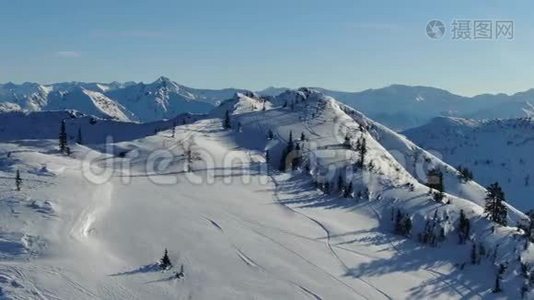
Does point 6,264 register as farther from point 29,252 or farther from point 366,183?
point 366,183

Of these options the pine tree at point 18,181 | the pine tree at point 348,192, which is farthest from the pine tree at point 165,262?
the pine tree at point 348,192

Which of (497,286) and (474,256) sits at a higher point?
(474,256)

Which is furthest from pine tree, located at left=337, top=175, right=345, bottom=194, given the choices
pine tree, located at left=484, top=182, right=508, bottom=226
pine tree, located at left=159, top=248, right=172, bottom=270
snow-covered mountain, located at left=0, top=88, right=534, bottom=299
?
pine tree, located at left=159, top=248, right=172, bottom=270

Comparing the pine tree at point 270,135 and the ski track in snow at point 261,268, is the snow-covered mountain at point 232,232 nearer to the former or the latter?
the ski track in snow at point 261,268

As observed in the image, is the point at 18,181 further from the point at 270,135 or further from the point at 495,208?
the point at 270,135

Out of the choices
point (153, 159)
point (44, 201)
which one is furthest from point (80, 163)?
point (44, 201)

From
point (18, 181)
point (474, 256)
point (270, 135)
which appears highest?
point (18, 181)

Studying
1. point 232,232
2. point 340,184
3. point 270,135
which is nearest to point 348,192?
point 340,184

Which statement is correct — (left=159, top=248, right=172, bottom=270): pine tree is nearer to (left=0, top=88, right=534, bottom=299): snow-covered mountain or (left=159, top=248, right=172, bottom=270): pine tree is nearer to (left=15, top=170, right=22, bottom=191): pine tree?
(left=0, top=88, right=534, bottom=299): snow-covered mountain

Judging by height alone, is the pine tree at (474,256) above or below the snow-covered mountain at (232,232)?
below
